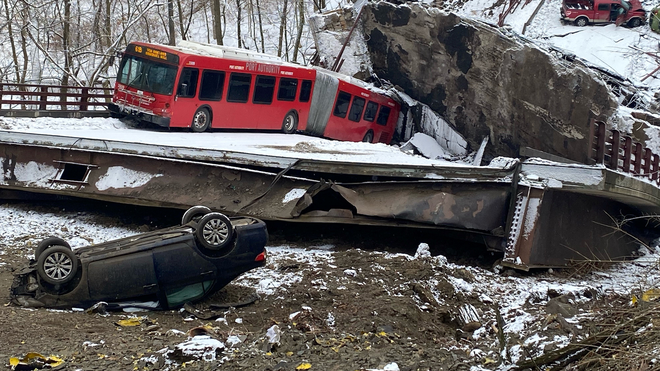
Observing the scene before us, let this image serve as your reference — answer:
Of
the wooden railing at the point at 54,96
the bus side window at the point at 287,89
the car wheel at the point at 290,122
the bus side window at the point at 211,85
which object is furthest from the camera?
the car wheel at the point at 290,122

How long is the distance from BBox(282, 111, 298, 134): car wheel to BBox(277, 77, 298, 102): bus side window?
486mm

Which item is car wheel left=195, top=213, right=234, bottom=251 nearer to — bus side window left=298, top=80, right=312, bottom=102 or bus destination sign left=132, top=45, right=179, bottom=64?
bus destination sign left=132, top=45, right=179, bottom=64

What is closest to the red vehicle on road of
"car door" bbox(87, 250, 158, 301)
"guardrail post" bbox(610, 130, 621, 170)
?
"guardrail post" bbox(610, 130, 621, 170)

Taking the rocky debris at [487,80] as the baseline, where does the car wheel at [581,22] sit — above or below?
above

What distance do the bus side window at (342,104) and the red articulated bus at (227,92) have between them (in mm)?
34

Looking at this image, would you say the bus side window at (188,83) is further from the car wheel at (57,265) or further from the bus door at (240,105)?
the car wheel at (57,265)

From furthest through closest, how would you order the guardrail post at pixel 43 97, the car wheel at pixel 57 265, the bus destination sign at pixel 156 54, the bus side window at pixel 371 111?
the bus side window at pixel 371 111, the guardrail post at pixel 43 97, the bus destination sign at pixel 156 54, the car wheel at pixel 57 265

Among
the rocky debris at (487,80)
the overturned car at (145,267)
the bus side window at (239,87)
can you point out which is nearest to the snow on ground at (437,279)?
the overturned car at (145,267)

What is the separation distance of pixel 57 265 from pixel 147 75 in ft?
35.6

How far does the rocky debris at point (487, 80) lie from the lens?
56.1 ft

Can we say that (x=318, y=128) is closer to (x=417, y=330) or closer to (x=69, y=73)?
(x=69, y=73)

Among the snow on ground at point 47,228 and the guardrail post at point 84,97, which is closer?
the snow on ground at point 47,228

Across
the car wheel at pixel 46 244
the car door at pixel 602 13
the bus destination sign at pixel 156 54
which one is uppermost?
the car door at pixel 602 13

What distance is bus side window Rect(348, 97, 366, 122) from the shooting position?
72.3 feet
